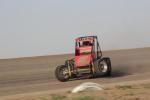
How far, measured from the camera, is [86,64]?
64.3 feet

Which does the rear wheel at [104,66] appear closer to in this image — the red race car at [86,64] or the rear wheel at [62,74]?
the red race car at [86,64]

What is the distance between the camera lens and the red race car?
1955cm

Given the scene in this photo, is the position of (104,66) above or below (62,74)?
above

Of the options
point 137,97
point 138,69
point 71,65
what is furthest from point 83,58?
point 137,97

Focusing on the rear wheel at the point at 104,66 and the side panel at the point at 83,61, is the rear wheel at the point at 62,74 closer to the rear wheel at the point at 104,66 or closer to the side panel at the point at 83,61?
the side panel at the point at 83,61

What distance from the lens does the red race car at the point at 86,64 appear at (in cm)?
1955

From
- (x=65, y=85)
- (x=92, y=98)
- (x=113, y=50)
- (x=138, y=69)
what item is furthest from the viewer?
(x=113, y=50)

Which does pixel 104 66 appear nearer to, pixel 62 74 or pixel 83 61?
pixel 83 61

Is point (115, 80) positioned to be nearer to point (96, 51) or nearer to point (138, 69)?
point (96, 51)

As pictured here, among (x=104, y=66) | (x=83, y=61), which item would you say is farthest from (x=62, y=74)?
(x=104, y=66)

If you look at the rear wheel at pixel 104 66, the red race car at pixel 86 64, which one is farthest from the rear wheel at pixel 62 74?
the rear wheel at pixel 104 66

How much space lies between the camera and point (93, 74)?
1962cm

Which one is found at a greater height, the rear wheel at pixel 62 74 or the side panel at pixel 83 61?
the side panel at pixel 83 61

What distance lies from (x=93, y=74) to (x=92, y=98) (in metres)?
7.37
